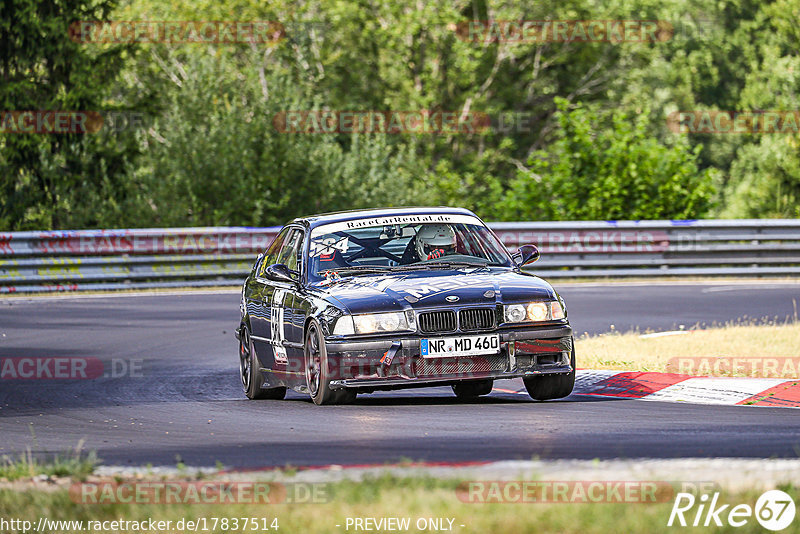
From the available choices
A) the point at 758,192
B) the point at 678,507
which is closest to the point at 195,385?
the point at 678,507

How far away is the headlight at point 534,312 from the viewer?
399 inches

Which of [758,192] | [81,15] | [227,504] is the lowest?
[758,192]

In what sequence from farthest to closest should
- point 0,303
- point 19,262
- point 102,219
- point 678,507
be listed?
point 102,219, point 19,262, point 0,303, point 678,507

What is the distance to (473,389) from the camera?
454 inches

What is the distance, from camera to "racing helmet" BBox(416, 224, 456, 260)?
11.4 m

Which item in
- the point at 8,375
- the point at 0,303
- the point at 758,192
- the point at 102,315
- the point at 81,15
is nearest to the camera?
the point at 8,375

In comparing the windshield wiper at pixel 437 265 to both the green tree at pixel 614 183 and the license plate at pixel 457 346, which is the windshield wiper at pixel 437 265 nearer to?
the license plate at pixel 457 346

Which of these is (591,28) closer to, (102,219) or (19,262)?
(102,219)

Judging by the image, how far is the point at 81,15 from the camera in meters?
33.7

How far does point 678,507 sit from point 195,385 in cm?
803
